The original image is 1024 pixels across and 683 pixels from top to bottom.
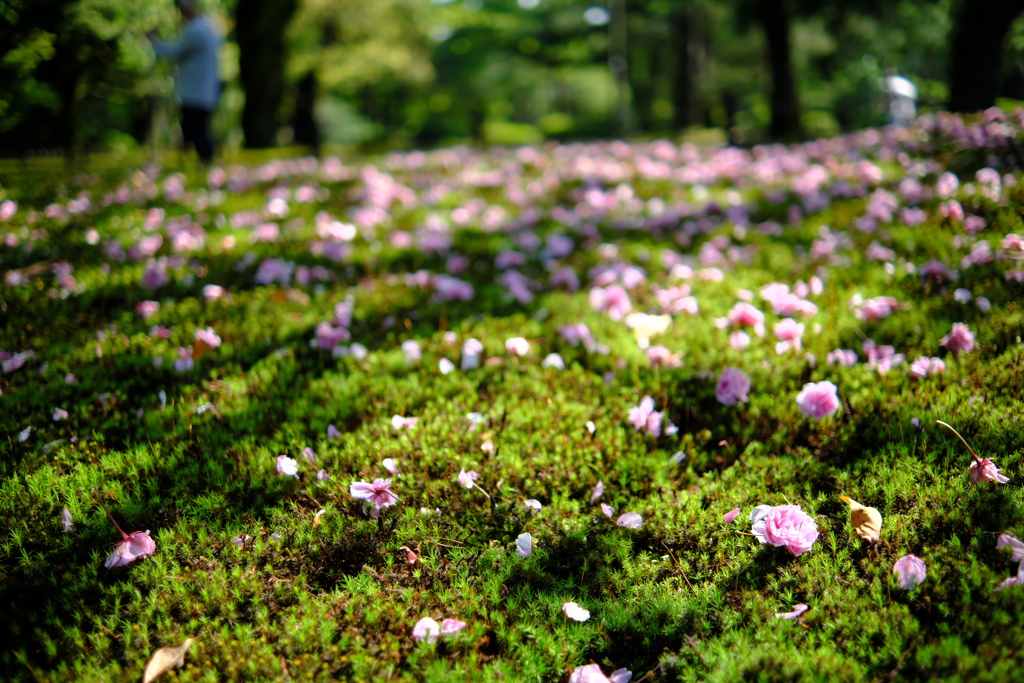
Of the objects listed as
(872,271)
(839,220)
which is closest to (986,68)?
(839,220)

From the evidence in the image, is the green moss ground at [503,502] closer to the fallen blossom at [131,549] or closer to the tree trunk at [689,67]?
the fallen blossom at [131,549]

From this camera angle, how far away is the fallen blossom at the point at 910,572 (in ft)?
5.66

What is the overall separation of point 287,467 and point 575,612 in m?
1.23

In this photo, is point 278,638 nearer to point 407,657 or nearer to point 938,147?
point 407,657

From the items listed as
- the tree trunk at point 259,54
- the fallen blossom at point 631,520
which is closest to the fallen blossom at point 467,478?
the fallen blossom at point 631,520

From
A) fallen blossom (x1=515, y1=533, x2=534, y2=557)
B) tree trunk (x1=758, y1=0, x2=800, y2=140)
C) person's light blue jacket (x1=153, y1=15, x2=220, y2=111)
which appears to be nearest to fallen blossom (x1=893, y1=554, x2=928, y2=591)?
fallen blossom (x1=515, y1=533, x2=534, y2=557)

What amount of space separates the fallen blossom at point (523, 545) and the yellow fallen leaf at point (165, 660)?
39.9 inches

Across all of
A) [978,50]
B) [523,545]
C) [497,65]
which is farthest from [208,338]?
[497,65]

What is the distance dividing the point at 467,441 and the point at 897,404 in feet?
6.07

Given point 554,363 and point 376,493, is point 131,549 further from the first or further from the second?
point 554,363

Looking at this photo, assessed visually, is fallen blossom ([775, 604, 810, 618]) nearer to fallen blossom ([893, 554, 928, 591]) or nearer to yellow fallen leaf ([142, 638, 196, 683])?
fallen blossom ([893, 554, 928, 591])

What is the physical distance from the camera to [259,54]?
15.3 m

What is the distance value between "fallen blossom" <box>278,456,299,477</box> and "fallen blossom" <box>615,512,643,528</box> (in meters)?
1.27

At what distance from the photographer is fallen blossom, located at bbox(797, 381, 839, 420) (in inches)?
90.0
